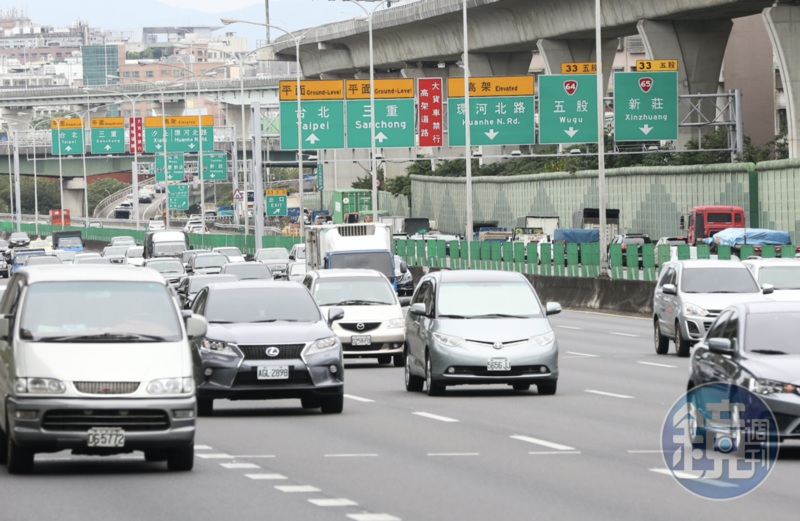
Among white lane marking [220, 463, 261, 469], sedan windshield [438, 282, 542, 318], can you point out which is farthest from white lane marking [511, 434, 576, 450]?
sedan windshield [438, 282, 542, 318]

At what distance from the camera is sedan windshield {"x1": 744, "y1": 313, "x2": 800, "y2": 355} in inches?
517

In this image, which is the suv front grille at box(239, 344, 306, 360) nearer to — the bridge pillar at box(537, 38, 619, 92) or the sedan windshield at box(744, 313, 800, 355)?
the sedan windshield at box(744, 313, 800, 355)

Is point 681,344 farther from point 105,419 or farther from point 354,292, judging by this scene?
point 105,419

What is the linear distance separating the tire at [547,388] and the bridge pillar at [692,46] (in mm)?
41849

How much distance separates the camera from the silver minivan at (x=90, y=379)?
1188cm

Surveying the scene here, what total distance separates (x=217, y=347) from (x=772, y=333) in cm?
660

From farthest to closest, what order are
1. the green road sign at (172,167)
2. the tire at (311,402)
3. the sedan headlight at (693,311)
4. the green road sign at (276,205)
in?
1. the green road sign at (172,167)
2. the green road sign at (276,205)
3. the sedan headlight at (693,311)
4. the tire at (311,402)

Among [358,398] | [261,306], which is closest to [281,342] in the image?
[261,306]

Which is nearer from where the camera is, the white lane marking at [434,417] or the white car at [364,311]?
the white lane marking at [434,417]

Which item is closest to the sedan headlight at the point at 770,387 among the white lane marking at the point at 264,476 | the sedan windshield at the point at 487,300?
the white lane marking at the point at 264,476

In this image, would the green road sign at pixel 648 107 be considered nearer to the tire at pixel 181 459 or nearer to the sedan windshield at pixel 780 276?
the sedan windshield at pixel 780 276

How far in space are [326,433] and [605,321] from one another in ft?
Result: 77.9

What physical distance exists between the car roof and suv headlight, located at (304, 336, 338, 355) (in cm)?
384

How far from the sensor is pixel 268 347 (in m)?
17.1
